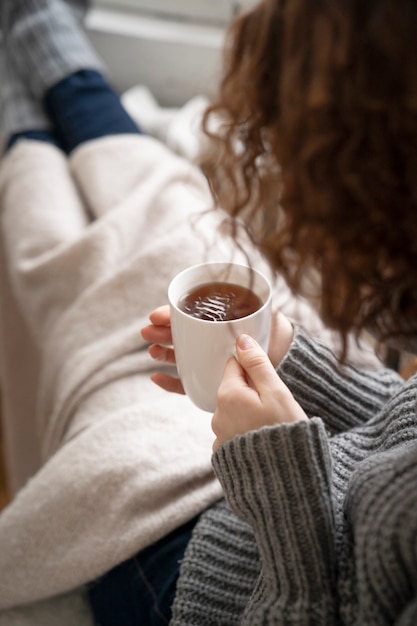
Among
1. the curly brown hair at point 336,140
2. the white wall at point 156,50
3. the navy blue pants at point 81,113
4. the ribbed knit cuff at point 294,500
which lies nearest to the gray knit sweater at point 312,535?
the ribbed knit cuff at point 294,500

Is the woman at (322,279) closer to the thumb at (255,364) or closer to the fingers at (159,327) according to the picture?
the thumb at (255,364)

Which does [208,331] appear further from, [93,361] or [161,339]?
[93,361]

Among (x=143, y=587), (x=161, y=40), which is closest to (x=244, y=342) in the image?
(x=143, y=587)

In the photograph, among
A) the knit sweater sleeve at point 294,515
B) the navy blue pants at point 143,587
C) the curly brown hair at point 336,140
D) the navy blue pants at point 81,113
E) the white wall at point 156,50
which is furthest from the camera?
the white wall at point 156,50

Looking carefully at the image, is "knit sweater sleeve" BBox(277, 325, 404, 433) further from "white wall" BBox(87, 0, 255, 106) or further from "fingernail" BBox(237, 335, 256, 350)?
"white wall" BBox(87, 0, 255, 106)

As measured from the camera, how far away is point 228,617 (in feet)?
1.94

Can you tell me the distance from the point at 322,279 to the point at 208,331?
0.11 meters

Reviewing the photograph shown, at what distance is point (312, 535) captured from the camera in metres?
0.51

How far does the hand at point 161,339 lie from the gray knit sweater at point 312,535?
0.12m

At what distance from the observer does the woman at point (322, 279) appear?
0.39 m

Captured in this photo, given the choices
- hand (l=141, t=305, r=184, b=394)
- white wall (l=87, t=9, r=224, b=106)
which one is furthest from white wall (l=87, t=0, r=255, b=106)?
hand (l=141, t=305, r=184, b=394)

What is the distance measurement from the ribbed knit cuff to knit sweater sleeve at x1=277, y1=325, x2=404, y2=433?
0.14 m

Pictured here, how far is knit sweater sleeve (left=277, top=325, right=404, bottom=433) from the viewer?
648mm

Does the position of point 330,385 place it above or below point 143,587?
above
